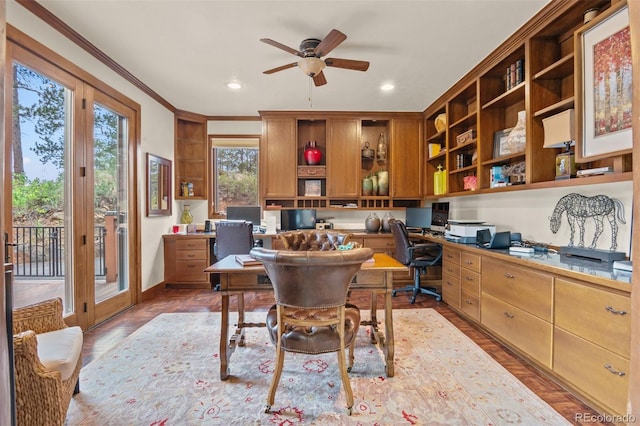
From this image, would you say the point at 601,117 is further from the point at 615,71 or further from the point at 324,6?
the point at 324,6

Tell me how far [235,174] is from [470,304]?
3.89 meters

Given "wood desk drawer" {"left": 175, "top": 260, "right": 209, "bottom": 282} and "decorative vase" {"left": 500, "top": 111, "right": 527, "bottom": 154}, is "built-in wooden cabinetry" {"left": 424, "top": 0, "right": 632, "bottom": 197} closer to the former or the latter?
"decorative vase" {"left": 500, "top": 111, "right": 527, "bottom": 154}

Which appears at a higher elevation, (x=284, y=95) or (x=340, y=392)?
(x=284, y=95)

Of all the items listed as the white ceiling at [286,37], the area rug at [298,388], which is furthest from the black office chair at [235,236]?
the white ceiling at [286,37]

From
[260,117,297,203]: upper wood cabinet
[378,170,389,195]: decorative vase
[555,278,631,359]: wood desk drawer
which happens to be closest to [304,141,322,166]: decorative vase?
[260,117,297,203]: upper wood cabinet

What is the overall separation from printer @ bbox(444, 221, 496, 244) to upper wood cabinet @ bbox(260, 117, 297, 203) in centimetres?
236

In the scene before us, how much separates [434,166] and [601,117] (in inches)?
108

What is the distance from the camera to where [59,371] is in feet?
4.64

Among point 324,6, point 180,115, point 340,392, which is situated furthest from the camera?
point 180,115

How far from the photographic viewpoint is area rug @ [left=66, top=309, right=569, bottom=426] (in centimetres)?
165

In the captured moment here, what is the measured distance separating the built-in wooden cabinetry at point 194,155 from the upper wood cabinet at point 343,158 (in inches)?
81.0

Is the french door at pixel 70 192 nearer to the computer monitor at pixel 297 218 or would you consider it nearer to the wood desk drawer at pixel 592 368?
the computer monitor at pixel 297 218

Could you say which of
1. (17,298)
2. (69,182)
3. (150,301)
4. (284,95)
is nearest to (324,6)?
(284,95)

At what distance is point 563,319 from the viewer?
184cm
